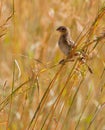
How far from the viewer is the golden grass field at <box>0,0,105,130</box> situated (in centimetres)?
215

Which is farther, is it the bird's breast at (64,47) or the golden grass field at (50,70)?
the bird's breast at (64,47)

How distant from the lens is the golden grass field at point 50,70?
215cm

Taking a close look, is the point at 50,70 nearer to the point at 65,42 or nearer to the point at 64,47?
the point at 64,47

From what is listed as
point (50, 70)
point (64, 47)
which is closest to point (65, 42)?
point (64, 47)

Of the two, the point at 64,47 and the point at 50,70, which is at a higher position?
the point at 64,47

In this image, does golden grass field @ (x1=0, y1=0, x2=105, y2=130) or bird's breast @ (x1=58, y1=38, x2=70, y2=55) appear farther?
bird's breast @ (x1=58, y1=38, x2=70, y2=55)

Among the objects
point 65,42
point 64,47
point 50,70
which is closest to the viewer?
point 50,70

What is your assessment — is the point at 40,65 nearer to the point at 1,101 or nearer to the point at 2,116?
the point at 1,101

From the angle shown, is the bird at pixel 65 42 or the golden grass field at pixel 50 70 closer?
the golden grass field at pixel 50 70

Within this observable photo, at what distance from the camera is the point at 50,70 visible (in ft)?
8.23

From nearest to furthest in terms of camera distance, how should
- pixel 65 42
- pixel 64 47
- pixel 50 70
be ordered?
pixel 50 70
pixel 64 47
pixel 65 42

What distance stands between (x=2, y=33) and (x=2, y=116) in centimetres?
56

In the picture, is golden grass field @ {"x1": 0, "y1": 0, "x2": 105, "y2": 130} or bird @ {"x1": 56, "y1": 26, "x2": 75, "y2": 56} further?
bird @ {"x1": 56, "y1": 26, "x2": 75, "y2": 56}

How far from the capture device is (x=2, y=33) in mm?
2168
